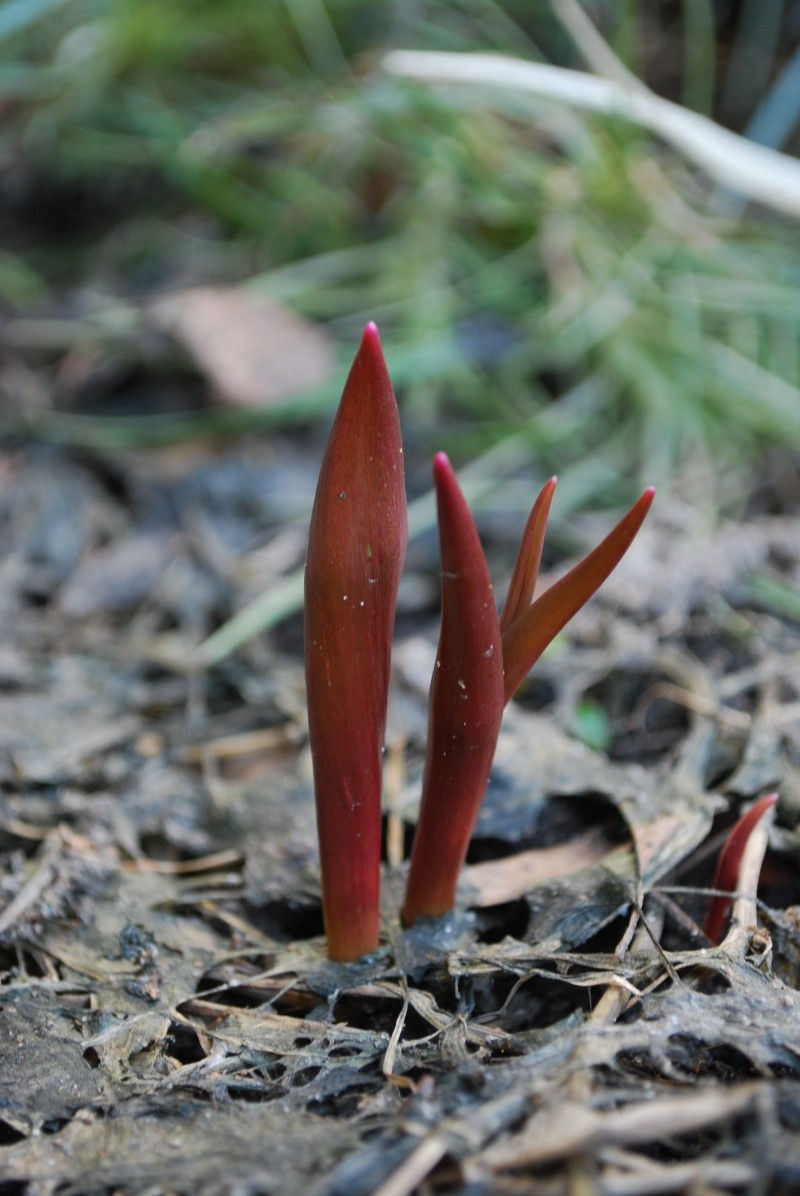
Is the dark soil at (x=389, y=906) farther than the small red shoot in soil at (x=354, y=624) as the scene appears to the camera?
No

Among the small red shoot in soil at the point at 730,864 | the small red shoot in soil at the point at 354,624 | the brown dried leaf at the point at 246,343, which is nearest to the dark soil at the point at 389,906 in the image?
the small red shoot in soil at the point at 730,864

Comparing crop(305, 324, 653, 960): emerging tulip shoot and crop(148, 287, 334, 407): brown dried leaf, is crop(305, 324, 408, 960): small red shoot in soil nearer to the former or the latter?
crop(305, 324, 653, 960): emerging tulip shoot

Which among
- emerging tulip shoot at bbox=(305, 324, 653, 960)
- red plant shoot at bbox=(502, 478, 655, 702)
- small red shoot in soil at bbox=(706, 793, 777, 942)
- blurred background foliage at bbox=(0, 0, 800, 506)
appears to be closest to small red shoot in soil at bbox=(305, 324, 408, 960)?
emerging tulip shoot at bbox=(305, 324, 653, 960)

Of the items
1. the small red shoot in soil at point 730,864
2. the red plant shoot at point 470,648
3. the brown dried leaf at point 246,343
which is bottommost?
the brown dried leaf at point 246,343

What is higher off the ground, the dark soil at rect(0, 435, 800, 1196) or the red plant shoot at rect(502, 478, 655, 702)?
the red plant shoot at rect(502, 478, 655, 702)

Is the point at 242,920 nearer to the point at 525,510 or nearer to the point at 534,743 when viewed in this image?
the point at 534,743

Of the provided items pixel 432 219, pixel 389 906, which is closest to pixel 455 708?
pixel 389 906

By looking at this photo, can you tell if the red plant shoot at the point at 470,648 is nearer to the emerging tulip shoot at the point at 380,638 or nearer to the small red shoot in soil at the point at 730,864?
the emerging tulip shoot at the point at 380,638
